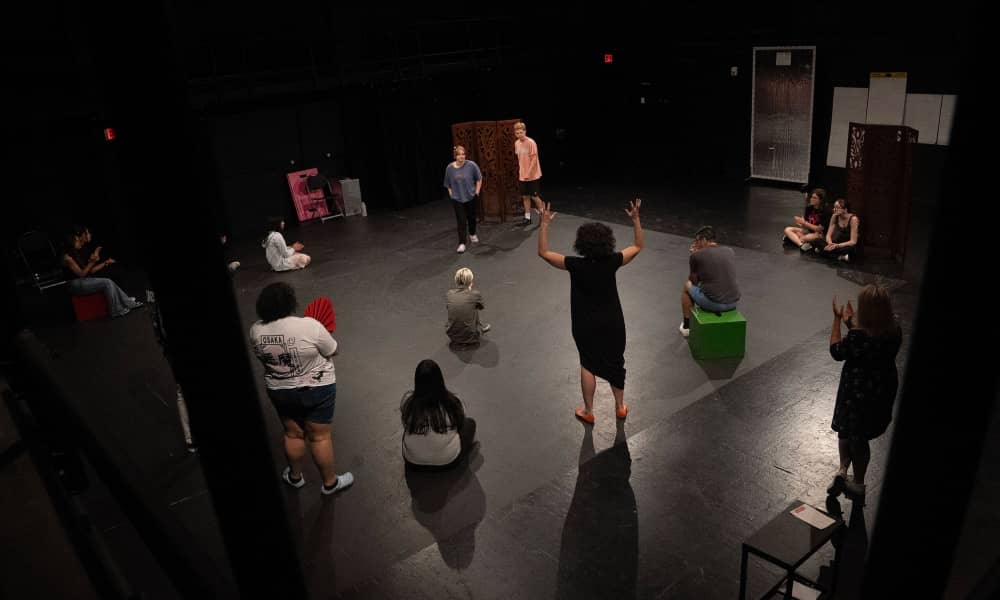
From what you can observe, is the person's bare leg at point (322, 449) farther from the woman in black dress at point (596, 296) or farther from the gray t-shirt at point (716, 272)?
the gray t-shirt at point (716, 272)

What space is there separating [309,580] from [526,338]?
3655 mm

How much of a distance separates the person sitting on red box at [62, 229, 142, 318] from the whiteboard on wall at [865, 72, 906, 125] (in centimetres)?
1074

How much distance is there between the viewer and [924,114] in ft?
36.5

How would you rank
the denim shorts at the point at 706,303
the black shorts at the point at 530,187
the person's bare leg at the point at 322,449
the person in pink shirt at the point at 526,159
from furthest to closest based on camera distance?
the black shorts at the point at 530,187 → the person in pink shirt at the point at 526,159 → the denim shorts at the point at 706,303 → the person's bare leg at the point at 322,449

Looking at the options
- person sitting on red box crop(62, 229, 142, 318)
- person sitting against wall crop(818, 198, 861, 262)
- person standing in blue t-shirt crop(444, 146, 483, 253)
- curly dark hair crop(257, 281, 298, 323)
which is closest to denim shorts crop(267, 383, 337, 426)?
curly dark hair crop(257, 281, 298, 323)

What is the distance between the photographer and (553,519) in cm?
494

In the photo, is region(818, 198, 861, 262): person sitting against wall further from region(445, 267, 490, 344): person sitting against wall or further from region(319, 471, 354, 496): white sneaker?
region(319, 471, 354, 496): white sneaker

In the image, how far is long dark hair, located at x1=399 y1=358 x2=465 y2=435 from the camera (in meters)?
5.10

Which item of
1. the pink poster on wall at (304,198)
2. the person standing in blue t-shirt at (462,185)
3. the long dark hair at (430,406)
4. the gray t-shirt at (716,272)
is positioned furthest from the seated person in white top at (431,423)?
the pink poster on wall at (304,198)

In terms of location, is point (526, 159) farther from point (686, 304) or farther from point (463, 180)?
point (686, 304)

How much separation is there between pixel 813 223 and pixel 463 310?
16.0 feet

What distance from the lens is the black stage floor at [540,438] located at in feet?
14.9

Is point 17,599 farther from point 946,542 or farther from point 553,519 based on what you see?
point 553,519

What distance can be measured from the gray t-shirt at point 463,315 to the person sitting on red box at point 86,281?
4.45 metres
